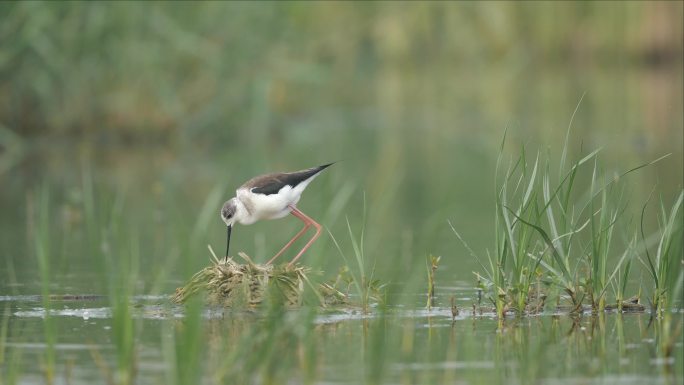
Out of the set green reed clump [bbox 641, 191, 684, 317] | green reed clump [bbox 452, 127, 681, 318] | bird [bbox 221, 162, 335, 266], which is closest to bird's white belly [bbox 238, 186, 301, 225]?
bird [bbox 221, 162, 335, 266]

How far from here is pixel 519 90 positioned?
27562 millimetres

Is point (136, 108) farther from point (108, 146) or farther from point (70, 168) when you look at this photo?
point (70, 168)

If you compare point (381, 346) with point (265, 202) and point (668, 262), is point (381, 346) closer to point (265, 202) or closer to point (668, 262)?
point (668, 262)

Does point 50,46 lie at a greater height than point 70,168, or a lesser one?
greater

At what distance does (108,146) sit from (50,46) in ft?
6.45

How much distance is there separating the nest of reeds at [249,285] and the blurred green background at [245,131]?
0.39 ft

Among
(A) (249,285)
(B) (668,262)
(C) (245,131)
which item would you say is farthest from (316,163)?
(B) (668,262)

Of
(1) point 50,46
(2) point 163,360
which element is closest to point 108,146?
(1) point 50,46

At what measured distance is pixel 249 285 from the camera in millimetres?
6965

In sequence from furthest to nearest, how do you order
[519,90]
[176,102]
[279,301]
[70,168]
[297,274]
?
[519,90] → [176,102] → [70,168] → [297,274] → [279,301]

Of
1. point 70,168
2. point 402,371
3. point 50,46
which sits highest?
point 50,46

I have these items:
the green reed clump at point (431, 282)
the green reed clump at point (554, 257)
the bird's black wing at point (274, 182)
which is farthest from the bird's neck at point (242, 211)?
the green reed clump at point (554, 257)

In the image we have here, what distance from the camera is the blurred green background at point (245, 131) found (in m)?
10.2

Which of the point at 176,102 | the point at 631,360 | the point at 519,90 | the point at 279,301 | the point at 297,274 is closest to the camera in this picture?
the point at 279,301
